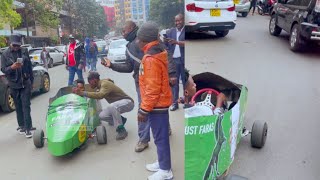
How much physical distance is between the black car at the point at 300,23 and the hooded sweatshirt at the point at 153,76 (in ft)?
13.8

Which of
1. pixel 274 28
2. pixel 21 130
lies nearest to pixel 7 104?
pixel 21 130

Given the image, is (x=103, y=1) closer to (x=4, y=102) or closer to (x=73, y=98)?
(x=73, y=98)

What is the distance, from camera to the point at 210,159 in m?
3.16

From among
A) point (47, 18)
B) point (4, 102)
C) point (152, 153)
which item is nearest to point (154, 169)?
point (152, 153)

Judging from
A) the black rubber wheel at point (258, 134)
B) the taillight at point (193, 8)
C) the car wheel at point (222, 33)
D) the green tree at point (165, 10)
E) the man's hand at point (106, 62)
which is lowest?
the black rubber wheel at point (258, 134)

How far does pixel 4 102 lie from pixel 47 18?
2327mm

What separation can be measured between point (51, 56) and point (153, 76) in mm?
2470

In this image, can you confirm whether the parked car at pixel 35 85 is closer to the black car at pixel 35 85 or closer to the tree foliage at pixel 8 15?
the black car at pixel 35 85

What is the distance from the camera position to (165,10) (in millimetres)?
3438

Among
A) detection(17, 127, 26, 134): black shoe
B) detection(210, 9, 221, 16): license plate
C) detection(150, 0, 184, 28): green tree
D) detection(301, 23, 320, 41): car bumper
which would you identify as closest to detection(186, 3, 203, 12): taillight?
detection(210, 9, 221, 16): license plate

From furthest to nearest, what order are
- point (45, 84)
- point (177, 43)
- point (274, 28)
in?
1. point (274, 28)
2. point (45, 84)
3. point (177, 43)

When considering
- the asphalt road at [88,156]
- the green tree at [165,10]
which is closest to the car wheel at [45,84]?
the asphalt road at [88,156]

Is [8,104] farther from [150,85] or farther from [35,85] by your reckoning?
[150,85]

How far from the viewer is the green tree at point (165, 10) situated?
324cm
